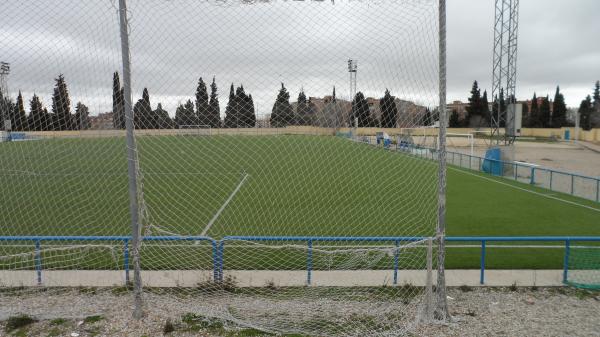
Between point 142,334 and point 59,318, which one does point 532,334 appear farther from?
point 59,318

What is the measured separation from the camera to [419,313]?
561 centimetres

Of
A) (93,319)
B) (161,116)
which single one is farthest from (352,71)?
(93,319)

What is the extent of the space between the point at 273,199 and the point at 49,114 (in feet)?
33.1

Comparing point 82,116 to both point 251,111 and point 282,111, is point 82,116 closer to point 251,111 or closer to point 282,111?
point 251,111

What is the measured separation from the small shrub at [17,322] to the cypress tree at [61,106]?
2.75 metres

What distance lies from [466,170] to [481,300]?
20.7m

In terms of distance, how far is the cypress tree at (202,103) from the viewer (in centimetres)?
591

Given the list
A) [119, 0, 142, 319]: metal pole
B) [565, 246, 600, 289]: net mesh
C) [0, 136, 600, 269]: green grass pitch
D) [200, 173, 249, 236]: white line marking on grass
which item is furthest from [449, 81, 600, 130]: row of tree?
[119, 0, 142, 319]: metal pole

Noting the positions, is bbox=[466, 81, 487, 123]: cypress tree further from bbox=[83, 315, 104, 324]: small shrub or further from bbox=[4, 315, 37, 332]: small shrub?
bbox=[4, 315, 37, 332]: small shrub

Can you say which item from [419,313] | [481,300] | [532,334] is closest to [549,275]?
[481,300]

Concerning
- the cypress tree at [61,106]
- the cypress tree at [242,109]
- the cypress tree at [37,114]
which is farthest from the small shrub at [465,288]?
the cypress tree at [37,114]

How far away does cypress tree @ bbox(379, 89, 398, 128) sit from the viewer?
617cm

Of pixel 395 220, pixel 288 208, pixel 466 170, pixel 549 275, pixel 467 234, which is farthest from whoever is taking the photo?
pixel 466 170

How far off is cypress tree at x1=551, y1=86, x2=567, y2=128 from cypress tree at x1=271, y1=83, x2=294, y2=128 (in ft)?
287
